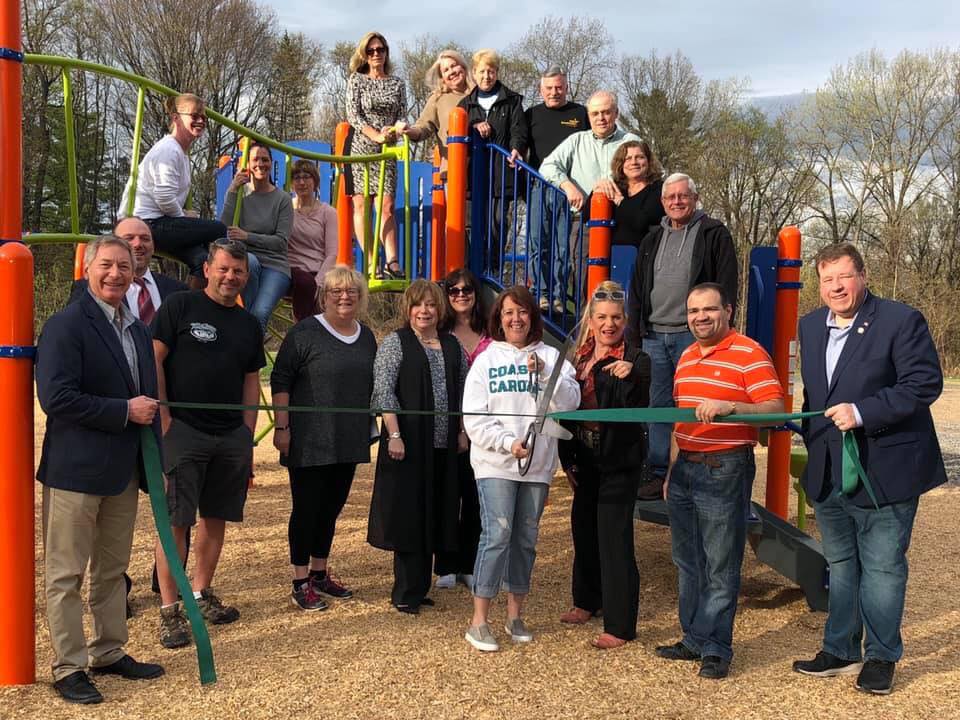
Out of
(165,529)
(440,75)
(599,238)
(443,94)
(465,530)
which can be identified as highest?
(440,75)

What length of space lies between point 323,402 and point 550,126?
3109 millimetres

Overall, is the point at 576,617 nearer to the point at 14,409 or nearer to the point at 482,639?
the point at 482,639

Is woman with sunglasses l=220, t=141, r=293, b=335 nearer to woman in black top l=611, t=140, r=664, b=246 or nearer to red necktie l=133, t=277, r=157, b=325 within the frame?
red necktie l=133, t=277, r=157, b=325

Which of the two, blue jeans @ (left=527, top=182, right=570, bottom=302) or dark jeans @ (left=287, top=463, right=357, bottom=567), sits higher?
blue jeans @ (left=527, top=182, right=570, bottom=302)

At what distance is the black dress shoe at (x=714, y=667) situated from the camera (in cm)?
408

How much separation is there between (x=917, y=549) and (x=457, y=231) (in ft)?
13.5

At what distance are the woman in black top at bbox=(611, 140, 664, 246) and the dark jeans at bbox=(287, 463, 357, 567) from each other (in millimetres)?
2285

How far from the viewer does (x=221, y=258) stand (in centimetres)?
435

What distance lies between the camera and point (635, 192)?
230 inches

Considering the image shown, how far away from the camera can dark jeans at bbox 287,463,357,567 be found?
15.8 ft

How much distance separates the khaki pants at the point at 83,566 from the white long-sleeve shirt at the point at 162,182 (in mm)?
2182

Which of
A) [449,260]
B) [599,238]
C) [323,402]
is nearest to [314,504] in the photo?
[323,402]

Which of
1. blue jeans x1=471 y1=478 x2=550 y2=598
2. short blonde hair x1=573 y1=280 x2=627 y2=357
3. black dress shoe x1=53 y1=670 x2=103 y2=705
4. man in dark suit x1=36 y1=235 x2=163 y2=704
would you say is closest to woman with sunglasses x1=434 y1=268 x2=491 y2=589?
short blonde hair x1=573 y1=280 x2=627 y2=357

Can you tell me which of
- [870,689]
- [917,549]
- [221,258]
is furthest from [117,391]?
[917,549]
